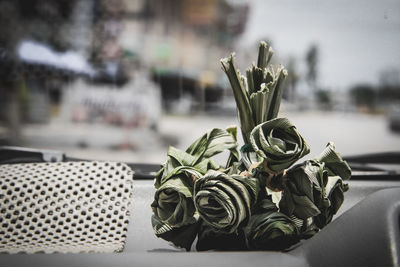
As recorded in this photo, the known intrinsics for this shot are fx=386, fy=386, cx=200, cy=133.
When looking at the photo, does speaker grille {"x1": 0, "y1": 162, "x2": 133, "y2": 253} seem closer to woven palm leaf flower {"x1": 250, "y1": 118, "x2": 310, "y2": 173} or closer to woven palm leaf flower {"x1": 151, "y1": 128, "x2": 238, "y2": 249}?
woven palm leaf flower {"x1": 151, "y1": 128, "x2": 238, "y2": 249}

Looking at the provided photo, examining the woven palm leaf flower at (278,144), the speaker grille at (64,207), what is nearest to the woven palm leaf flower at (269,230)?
the woven palm leaf flower at (278,144)

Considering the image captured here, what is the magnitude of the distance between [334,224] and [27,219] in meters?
0.89

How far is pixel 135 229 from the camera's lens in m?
1.21

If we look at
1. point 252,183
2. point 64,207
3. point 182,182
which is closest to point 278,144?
point 252,183

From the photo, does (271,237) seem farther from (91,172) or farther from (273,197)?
(91,172)

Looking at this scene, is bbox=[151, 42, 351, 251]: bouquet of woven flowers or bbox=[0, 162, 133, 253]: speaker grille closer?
bbox=[151, 42, 351, 251]: bouquet of woven flowers

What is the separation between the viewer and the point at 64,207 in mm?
1227

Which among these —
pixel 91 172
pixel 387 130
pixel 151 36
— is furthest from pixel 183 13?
pixel 91 172

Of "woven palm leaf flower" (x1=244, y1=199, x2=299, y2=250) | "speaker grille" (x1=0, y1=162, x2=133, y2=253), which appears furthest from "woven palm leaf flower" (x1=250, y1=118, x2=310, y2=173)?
"speaker grille" (x1=0, y1=162, x2=133, y2=253)

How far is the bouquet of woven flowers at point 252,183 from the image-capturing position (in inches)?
32.3

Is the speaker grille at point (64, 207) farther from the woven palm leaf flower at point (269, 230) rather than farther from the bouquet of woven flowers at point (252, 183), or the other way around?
the woven palm leaf flower at point (269, 230)

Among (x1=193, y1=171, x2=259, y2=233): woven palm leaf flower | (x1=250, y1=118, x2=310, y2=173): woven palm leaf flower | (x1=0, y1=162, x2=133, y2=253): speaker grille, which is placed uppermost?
(x1=250, y1=118, x2=310, y2=173): woven palm leaf flower

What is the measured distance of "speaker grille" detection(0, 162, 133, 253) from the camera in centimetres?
110

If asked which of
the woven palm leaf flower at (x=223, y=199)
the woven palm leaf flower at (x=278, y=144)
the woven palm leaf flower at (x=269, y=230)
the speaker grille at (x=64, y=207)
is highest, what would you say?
the woven palm leaf flower at (x=278, y=144)
